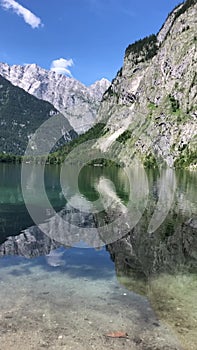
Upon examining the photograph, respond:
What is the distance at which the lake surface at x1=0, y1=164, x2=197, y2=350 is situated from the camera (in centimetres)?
1478

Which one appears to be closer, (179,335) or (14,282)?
(179,335)

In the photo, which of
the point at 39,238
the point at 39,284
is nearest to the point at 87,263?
the point at 39,284

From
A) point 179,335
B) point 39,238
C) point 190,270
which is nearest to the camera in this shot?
point 179,335

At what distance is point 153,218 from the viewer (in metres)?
43.2

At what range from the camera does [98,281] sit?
22125 millimetres

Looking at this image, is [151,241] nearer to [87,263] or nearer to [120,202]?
[87,263]

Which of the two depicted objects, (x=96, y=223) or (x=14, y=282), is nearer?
(x=14, y=282)

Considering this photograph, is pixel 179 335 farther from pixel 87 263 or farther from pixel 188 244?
pixel 188 244

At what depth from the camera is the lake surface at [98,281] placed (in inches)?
582

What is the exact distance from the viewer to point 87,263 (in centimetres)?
2655

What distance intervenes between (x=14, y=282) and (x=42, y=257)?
20.4 feet

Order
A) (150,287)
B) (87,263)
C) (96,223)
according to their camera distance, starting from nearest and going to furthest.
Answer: (150,287)
(87,263)
(96,223)

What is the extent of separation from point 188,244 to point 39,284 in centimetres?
1548

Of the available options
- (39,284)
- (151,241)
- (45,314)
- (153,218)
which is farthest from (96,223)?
(45,314)
